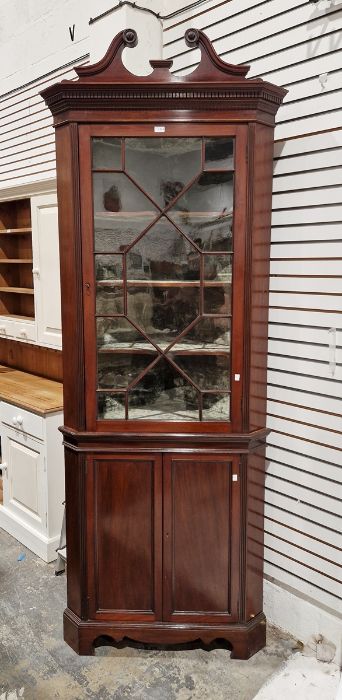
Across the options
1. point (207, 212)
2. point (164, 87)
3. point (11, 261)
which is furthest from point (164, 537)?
point (11, 261)

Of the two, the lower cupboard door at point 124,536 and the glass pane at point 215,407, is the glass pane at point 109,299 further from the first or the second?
the lower cupboard door at point 124,536

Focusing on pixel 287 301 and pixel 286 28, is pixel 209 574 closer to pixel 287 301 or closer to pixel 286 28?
pixel 287 301

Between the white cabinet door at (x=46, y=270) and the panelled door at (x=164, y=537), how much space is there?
1.43m

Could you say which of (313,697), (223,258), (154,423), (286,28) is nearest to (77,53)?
(286,28)

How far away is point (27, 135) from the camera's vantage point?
158 inches

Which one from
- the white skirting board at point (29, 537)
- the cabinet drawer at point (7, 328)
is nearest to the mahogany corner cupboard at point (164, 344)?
the white skirting board at point (29, 537)

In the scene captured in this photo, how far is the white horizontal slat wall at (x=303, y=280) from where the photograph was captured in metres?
2.29

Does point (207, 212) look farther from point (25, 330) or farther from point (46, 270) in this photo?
point (25, 330)

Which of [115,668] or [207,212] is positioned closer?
[207,212]

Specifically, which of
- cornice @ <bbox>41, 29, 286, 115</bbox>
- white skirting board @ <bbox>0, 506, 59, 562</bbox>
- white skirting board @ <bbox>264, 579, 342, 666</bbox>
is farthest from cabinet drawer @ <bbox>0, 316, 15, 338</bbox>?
white skirting board @ <bbox>264, 579, 342, 666</bbox>

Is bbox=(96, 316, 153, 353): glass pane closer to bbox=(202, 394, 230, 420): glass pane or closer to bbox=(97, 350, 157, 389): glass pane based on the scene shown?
bbox=(97, 350, 157, 389): glass pane

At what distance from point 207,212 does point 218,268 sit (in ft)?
0.80

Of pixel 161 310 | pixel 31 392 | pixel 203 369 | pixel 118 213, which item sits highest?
Result: pixel 118 213

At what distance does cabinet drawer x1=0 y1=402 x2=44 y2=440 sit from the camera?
128 inches
